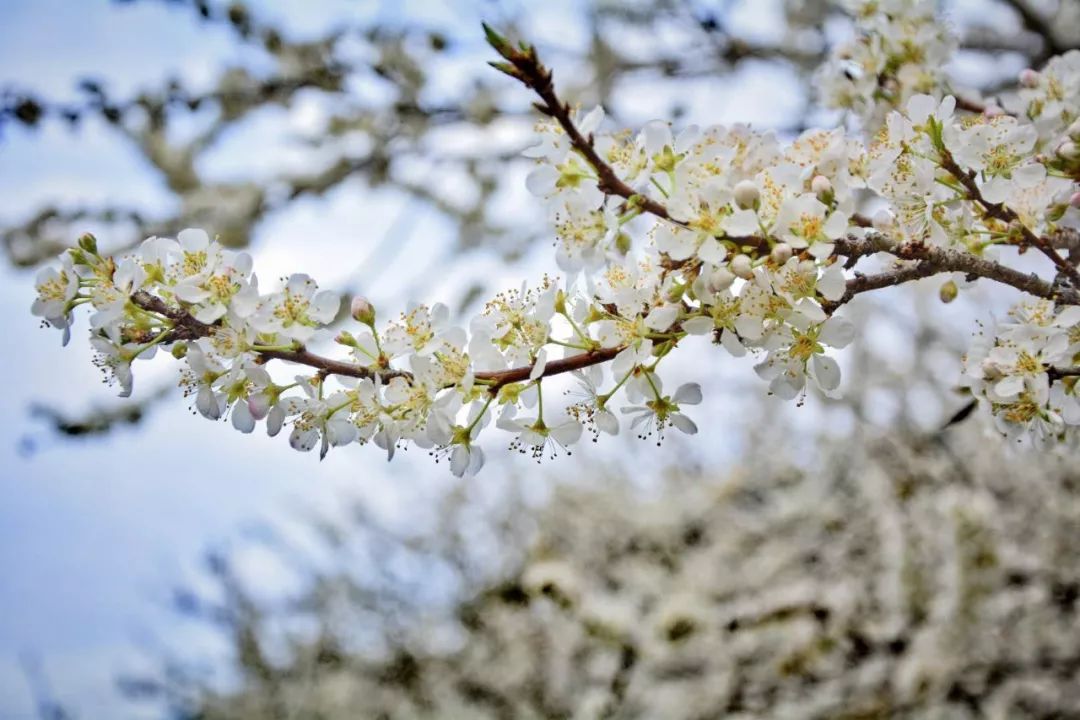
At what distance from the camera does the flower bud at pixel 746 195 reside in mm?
697

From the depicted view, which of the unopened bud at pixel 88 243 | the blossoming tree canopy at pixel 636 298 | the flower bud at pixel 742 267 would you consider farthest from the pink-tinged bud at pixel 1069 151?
the unopened bud at pixel 88 243

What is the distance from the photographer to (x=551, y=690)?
119 inches

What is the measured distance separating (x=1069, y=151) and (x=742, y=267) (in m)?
0.47

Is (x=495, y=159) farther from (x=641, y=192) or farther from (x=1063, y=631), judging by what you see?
(x=1063, y=631)

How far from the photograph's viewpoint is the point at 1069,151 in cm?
89

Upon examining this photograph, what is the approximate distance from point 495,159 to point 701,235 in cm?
176

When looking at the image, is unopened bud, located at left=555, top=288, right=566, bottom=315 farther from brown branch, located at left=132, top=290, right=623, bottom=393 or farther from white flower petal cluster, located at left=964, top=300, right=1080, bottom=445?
white flower petal cluster, located at left=964, top=300, right=1080, bottom=445

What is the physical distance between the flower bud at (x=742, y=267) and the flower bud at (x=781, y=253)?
0.08 feet

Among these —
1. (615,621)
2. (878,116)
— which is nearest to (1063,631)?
(615,621)

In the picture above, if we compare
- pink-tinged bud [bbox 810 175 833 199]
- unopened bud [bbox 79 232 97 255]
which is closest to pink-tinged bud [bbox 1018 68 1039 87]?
pink-tinged bud [bbox 810 175 833 199]

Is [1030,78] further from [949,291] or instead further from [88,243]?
[88,243]

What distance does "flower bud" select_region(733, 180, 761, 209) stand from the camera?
70 centimetres

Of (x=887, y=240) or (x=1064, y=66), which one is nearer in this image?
(x=887, y=240)

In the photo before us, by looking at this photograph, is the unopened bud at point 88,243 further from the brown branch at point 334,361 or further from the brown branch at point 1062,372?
the brown branch at point 1062,372
